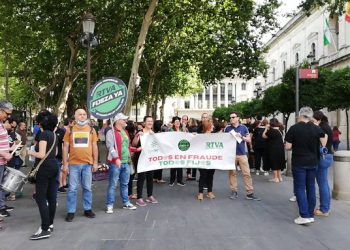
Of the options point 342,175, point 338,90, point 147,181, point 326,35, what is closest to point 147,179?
point 147,181

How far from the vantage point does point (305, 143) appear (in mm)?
7488

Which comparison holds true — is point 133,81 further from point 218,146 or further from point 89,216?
point 89,216

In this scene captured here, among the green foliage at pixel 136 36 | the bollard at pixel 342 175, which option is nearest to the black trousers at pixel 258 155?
the bollard at pixel 342 175

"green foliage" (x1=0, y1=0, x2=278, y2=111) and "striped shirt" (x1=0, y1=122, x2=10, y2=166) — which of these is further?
"green foliage" (x1=0, y1=0, x2=278, y2=111)

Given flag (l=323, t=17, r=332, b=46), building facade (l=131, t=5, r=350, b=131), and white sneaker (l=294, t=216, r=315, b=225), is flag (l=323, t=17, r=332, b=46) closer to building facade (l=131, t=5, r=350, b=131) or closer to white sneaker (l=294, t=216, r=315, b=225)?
building facade (l=131, t=5, r=350, b=131)

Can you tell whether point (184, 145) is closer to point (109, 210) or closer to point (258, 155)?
point (109, 210)

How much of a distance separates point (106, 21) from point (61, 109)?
17.2ft

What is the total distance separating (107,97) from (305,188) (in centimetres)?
404

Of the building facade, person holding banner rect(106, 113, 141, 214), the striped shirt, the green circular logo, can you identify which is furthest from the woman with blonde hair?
the striped shirt

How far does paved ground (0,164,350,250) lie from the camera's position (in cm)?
623

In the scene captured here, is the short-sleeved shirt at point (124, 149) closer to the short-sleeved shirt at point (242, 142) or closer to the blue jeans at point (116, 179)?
the blue jeans at point (116, 179)

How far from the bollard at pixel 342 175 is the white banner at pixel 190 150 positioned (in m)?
2.13

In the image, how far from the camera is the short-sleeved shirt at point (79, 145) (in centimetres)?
755

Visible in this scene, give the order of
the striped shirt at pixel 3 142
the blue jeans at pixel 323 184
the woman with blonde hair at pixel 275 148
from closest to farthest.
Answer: the striped shirt at pixel 3 142 → the blue jeans at pixel 323 184 → the woman with blonde hair at pixel 275 148
